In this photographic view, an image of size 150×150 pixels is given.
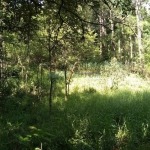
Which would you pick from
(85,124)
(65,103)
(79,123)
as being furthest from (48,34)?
(85,124)

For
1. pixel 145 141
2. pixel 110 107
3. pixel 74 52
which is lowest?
pixel 145 141

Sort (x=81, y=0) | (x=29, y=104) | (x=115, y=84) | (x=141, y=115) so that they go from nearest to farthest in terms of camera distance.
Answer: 1. (x=81, y=0)
2. (x=141, y=115)
3. (x=29, y=104)
4. (x=115, y=84)

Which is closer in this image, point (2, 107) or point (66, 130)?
point (66, 130)

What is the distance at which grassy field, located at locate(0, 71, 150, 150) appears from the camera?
18.5 ft

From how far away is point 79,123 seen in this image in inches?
255

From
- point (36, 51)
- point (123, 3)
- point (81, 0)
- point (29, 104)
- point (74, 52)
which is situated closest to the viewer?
point (123, 3)

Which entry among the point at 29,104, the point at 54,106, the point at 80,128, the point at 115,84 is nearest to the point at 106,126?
the point at 80,128

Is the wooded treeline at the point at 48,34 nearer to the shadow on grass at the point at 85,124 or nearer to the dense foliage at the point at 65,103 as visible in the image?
the dense foliage at the point at 65,103

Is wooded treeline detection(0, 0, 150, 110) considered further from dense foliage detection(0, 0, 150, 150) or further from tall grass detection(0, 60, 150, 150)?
tall grass detection(0, 60, 150, 150)

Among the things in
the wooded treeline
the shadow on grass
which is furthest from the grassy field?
the wooded treeline

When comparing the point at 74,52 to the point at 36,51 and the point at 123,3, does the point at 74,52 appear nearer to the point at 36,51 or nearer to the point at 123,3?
the point at 36,51

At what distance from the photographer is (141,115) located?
7344mm

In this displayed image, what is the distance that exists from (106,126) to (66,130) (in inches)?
42.6

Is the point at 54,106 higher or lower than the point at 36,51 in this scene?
lower
